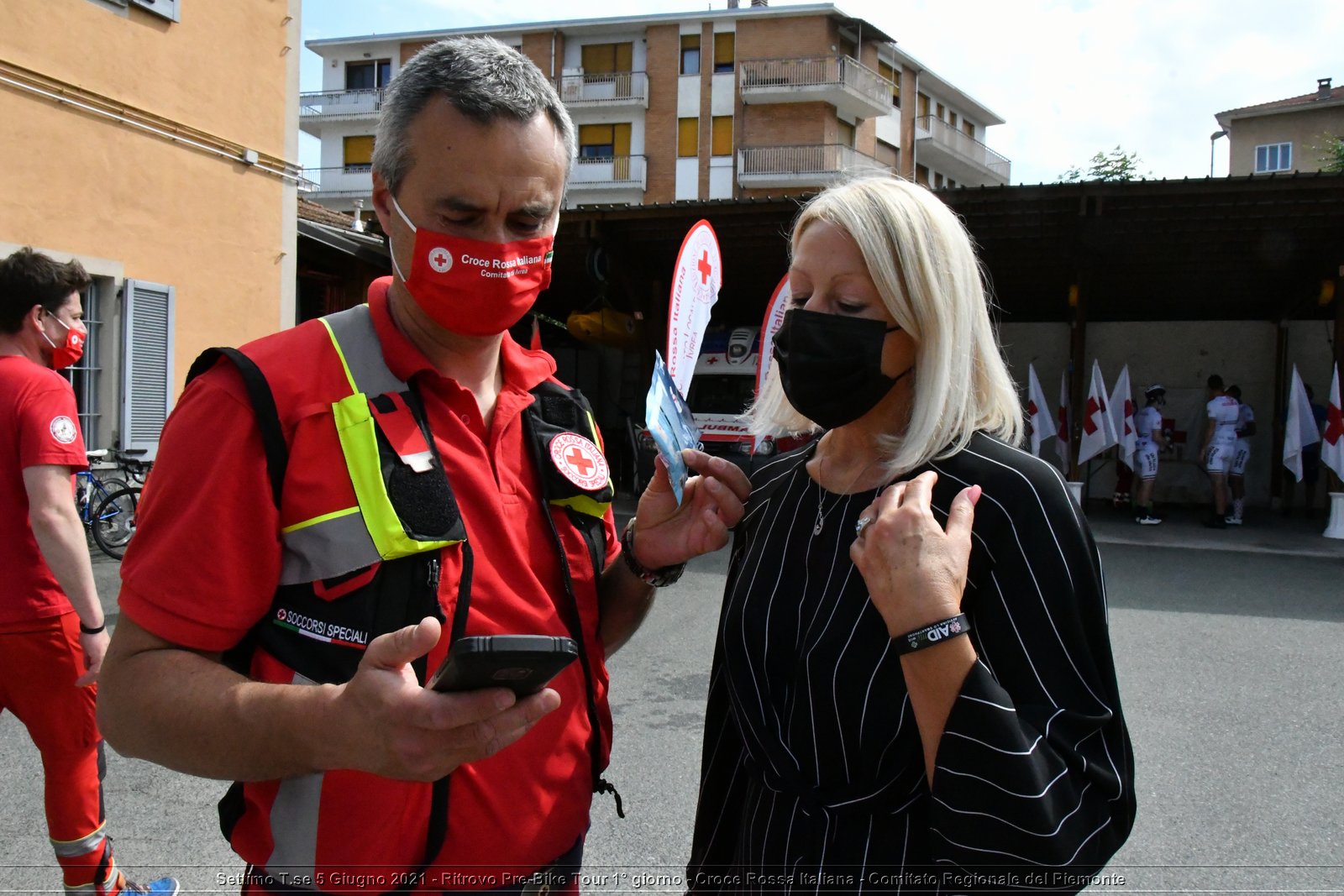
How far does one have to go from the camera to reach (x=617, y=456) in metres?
17.1

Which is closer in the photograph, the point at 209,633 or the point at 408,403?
the point at 209,633

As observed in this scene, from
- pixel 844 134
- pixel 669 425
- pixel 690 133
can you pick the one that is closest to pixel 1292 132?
pixel 844 134

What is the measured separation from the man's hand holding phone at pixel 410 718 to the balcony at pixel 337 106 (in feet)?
159

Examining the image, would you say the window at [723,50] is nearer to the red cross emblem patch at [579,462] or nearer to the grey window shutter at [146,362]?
the grey window shutter at [146,362]

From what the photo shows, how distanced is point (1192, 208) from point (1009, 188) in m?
2.55

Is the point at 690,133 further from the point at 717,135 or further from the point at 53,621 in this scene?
the point at 53,621

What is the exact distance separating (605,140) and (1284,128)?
30.6m

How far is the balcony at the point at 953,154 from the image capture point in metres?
48.9

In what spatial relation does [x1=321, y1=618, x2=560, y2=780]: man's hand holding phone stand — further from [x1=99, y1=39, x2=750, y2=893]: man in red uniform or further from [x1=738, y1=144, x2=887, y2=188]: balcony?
[x1=738, y1=144, x2=887, y2=188]: balcony

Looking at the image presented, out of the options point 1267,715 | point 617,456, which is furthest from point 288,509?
point 617,456

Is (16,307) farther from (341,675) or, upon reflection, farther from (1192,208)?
(1192,208)

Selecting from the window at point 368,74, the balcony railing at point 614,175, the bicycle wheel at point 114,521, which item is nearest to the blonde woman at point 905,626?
the bicycle wheel at point 114,521

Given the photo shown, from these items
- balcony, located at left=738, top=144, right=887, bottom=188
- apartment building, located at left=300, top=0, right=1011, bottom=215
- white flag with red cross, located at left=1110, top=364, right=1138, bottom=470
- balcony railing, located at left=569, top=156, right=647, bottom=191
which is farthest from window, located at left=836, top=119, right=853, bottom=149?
white flag with red cross, located at left=1110, top=364, right=1138, bottom=470

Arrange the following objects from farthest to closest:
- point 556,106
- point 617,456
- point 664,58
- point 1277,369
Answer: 1. point 664,58
2. point 617,456
3. point 1277,369
4. point 556,106
